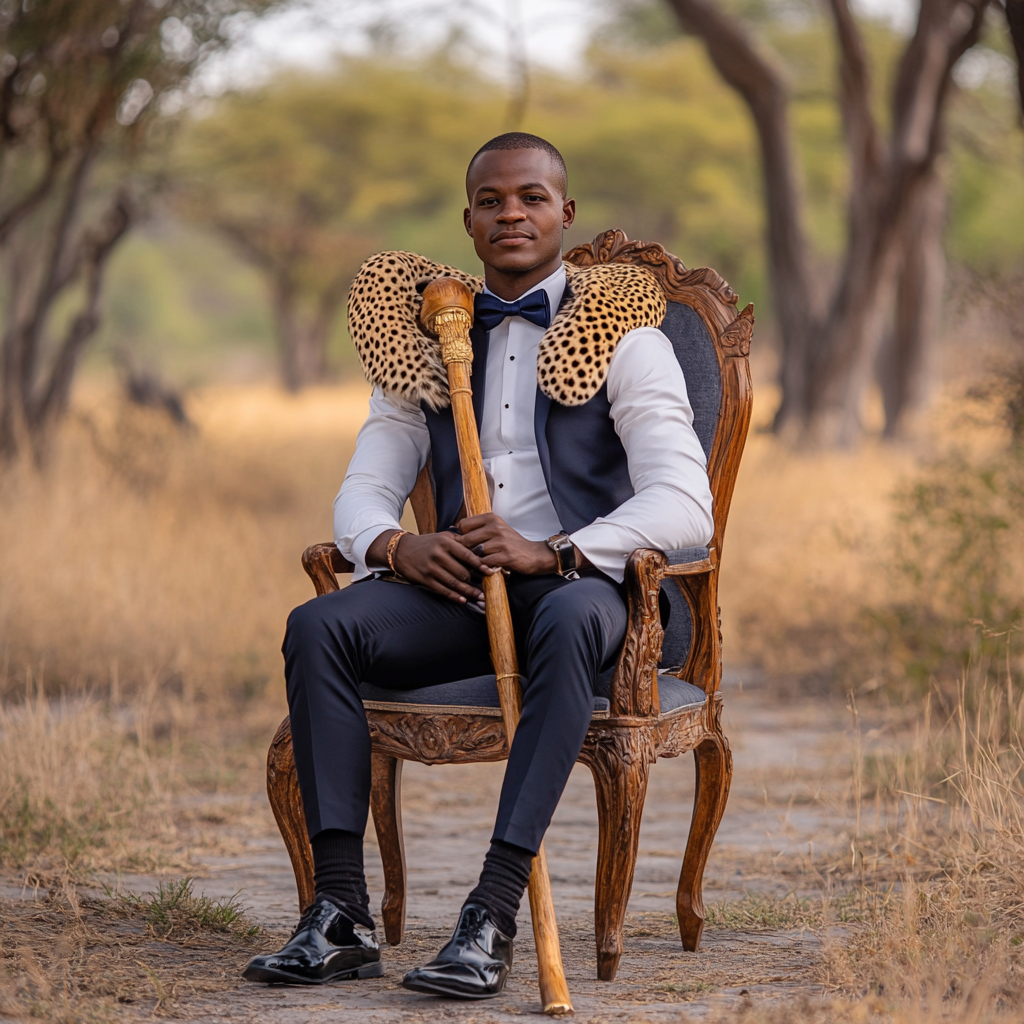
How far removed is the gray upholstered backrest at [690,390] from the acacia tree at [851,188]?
6850mm

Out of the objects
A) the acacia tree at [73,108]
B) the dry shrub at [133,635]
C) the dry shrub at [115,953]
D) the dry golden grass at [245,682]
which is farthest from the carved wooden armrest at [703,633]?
the acacia tree at [73,108]

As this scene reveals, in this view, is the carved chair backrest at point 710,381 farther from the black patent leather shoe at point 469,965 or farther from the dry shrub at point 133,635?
the dry shrub at point 133,635

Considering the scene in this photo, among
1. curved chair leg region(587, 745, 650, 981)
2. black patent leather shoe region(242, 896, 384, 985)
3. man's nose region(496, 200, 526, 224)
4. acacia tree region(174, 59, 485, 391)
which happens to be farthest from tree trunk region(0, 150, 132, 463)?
acacia tree region(174, 59, 485, 391)

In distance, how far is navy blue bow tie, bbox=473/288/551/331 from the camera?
10.8 feet

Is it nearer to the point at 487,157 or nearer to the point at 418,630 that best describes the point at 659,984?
the point at 418,630

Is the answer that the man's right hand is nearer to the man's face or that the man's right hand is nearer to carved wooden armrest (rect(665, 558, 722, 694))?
carved wooden armrest (rect(665, 558, 722, 694))

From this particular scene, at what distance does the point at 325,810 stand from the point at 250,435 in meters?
10.6

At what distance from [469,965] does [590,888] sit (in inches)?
49.7

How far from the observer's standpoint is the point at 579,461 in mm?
3176

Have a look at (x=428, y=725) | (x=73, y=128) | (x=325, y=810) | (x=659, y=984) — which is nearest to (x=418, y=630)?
(x=428, y=725)

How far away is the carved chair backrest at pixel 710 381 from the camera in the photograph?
133 inches

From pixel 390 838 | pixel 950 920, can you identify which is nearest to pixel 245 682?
pixel 390 838

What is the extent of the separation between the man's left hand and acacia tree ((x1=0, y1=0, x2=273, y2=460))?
17.5ft

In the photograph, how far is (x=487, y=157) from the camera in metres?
3.20
